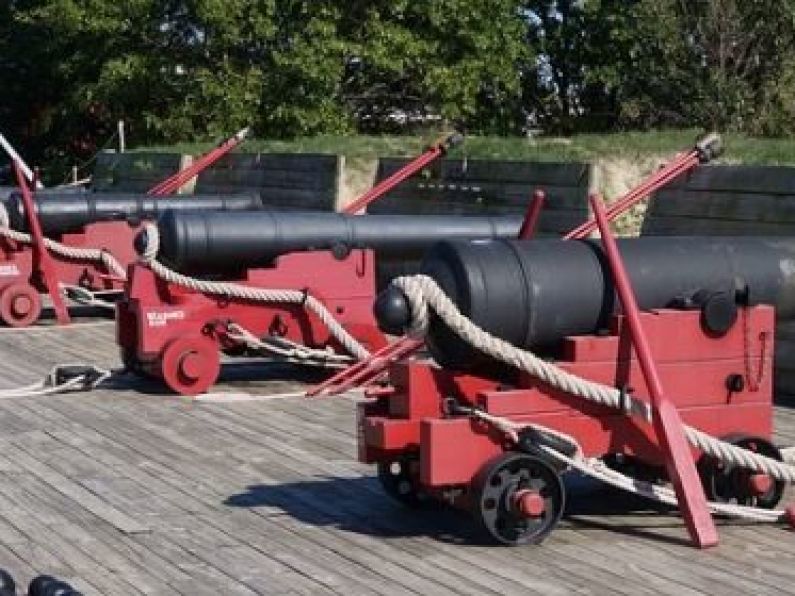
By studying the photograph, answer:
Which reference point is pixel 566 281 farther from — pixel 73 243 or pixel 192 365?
pixel 73 243

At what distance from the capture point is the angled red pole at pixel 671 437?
16.4 ft

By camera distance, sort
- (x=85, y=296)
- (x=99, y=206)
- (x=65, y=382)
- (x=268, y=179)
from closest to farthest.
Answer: (x=65, y=382), (x=85, y=296), (x=99, y=206), (x=268, y=179)

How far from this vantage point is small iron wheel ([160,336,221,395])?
320 inches

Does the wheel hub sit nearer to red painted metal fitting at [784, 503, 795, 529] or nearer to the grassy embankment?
the grassy embankment

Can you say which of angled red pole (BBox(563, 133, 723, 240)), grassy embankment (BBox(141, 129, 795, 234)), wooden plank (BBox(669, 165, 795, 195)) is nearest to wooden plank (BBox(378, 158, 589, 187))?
grassy embankment (BBox(141, 129, 795, 234))

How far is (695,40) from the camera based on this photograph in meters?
21.2

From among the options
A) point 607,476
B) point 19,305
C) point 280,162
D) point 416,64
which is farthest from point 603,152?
point 416,64

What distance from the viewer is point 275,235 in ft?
28.6

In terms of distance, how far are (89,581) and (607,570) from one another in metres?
1.45

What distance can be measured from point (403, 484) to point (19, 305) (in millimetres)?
6423

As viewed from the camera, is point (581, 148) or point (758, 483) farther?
point (581, 148)

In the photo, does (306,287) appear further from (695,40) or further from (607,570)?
(695,40)

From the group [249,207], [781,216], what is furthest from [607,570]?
[249,207]

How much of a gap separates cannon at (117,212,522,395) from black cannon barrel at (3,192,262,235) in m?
2.93
